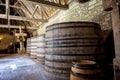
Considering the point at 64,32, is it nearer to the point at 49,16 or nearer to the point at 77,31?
the point at 77,31

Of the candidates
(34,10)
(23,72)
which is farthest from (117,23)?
(34,10)

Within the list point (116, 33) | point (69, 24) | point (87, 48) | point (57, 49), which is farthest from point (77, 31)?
point (116, 33)

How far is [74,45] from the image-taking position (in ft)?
6.02

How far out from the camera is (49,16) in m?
→ 6.95

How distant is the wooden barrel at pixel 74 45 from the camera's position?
5.95 feet

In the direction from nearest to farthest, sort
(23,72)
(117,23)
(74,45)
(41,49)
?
(117,23)
(74,45)
(23,72)
(41,49)

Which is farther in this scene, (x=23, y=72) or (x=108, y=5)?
(x=23, y=72)

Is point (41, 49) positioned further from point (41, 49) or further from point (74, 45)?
point (74, 45)

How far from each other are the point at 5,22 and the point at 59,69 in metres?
11.3

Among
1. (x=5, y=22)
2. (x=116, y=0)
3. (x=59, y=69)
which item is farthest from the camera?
(x=5, y=22)

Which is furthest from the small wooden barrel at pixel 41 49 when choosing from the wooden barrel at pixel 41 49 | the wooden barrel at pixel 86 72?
the wooden barrel at pixel 86 72

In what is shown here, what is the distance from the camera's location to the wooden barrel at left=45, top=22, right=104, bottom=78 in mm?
1814

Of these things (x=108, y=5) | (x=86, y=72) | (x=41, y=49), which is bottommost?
(x=86, y=72)

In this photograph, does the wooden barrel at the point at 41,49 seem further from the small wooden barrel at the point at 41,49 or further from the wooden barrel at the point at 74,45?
the wooden barrel at the point at 74,45
